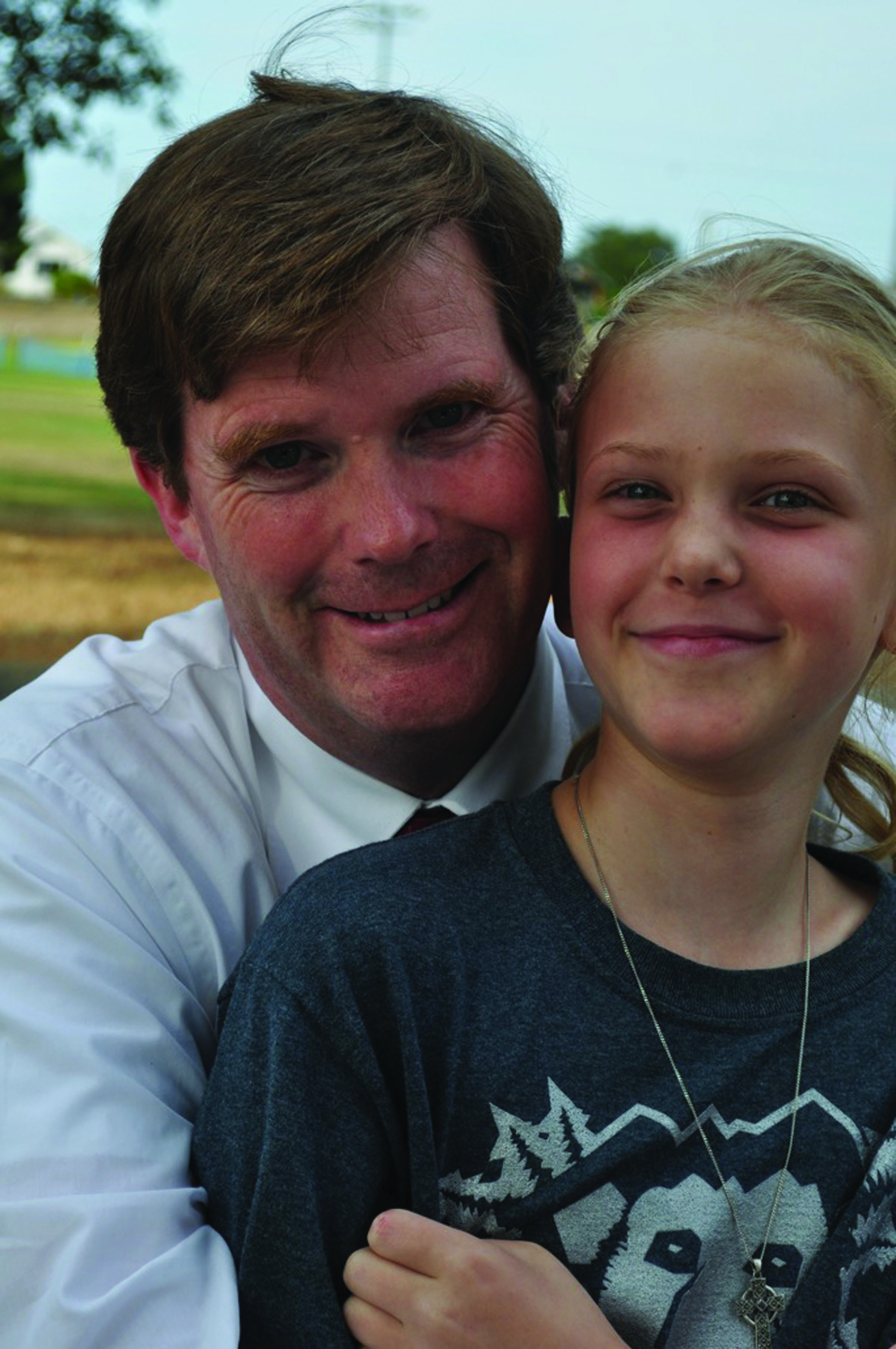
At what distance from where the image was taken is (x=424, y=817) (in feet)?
8.18

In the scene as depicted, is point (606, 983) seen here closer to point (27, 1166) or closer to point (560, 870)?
point (560, 870)

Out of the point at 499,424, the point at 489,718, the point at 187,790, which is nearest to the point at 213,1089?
the point at 187,790

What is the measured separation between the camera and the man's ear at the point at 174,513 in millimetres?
2658

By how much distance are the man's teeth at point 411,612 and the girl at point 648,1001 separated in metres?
0.46

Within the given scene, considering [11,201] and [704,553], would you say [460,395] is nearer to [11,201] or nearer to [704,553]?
[704,553]

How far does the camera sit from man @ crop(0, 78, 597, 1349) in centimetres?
206

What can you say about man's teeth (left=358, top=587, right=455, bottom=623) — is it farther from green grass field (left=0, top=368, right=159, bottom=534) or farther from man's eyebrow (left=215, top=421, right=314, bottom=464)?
green grass field (left=0, top=368, right=159, bottom=534)

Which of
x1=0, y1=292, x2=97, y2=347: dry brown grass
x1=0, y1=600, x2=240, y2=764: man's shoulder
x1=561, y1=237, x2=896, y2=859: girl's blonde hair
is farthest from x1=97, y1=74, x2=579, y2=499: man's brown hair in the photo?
x1=0, y1=292, x2=97, y2=347: dry brown grass

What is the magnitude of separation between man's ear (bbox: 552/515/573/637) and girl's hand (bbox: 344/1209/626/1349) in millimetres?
769

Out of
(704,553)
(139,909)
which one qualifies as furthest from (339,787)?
(704,553)

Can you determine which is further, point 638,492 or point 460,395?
point 460,395

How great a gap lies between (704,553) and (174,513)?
1242 millimetres

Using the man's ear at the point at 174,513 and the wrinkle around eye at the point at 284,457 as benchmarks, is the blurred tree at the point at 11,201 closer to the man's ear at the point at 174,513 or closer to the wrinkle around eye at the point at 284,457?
the man's ear at the point at 174,513

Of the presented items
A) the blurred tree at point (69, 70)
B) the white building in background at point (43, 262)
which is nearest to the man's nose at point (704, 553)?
the blurred tree at point (69, 70)
